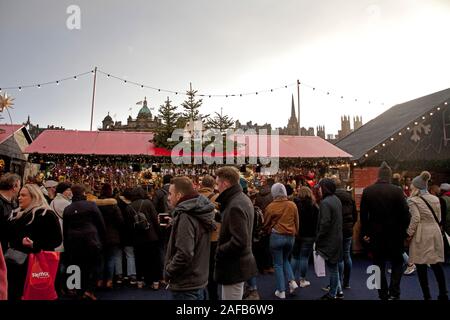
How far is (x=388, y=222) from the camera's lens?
4.30 metres

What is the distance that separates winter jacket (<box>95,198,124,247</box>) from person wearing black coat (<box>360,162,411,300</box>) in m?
4.15

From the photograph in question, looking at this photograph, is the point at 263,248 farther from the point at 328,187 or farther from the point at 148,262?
the point at 328,187

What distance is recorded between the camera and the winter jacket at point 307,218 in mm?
5629

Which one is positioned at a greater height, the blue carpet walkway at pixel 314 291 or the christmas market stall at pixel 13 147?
the christmas market stall at pixel 13 147

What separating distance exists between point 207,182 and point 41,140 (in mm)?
7275

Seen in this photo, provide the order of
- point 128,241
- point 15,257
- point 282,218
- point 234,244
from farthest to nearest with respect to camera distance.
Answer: point 128,241 → point 282,218 → point 15,257 → point 234,244

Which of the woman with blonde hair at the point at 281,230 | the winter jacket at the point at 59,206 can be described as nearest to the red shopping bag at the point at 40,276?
the winter jacket at the point at 59,206

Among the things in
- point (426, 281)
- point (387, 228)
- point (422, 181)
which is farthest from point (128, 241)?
point (422, 181)

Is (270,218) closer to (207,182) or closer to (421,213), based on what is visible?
(207,182)

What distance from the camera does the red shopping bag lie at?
→ 323cm

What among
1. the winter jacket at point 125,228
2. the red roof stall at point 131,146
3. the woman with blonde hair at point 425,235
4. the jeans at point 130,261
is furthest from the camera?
the red roof stall at point 131,146

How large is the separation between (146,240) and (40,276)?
245 centimetres

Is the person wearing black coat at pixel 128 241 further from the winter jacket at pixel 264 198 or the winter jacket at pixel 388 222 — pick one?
the winter jacket at pixel 388 222
